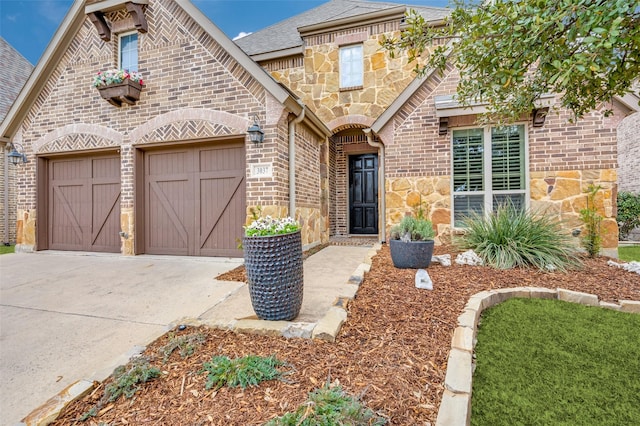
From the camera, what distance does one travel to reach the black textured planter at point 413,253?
4262 millimetres

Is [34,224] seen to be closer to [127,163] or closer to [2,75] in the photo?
[127,163]

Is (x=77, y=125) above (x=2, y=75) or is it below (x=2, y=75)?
below

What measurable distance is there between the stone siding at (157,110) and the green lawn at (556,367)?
3861 millimetres

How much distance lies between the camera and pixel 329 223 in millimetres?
8438

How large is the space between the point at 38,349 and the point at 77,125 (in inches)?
232

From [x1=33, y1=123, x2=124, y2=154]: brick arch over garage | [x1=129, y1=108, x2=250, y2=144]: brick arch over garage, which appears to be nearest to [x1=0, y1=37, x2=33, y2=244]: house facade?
[x1=33, y1=123, x2=124, y2=154]: brick arch over garage

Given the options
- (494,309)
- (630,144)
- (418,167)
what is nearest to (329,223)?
(418,167)

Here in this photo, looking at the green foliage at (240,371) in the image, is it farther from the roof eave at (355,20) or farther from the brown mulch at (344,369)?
the roof eave at (355,20)

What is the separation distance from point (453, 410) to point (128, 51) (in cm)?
822

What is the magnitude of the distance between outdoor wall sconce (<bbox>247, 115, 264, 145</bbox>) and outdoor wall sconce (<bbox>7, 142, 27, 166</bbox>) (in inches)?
223

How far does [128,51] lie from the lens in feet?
21.3

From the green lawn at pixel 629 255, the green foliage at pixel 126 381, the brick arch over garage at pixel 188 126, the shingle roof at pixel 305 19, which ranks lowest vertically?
the green foliage at pixel 126 381

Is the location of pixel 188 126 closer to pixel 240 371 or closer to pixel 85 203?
pixel 85 203

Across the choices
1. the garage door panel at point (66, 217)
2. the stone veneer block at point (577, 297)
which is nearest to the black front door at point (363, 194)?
the stone veneer block at point (577, 297)
